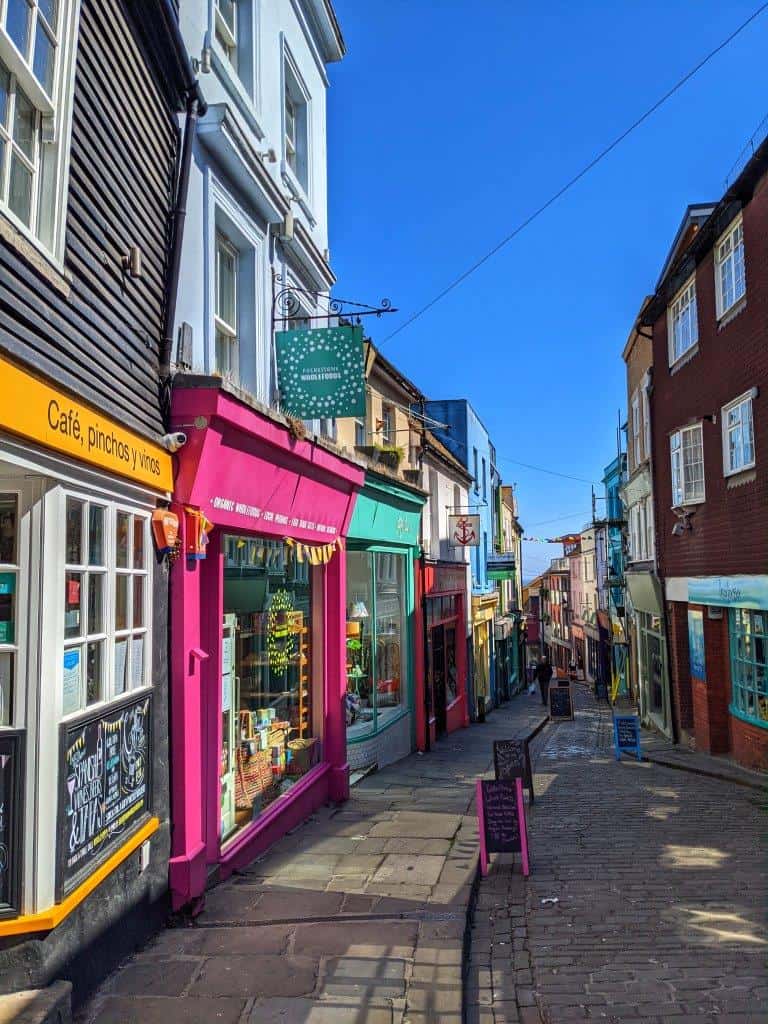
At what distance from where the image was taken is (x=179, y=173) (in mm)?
6672

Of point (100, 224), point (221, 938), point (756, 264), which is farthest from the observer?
point (756, 264)

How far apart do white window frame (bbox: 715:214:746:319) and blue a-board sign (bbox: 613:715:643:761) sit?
7.28m

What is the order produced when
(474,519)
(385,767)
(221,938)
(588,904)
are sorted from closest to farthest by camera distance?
(221,938) < (588,904) < (385,767) < (474,519)

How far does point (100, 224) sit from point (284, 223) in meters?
3.98

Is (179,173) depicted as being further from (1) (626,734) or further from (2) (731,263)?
(1) (626,734)

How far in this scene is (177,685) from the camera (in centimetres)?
606

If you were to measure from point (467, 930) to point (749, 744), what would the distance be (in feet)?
30.1

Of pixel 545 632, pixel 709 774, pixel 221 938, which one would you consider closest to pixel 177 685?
pixel 221 938

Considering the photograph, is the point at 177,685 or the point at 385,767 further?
the point at 385,767

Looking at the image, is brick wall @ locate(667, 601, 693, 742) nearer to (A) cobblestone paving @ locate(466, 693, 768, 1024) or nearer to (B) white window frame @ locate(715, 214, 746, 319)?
(B) white window frame @ locate(715, 214, 746, 319)

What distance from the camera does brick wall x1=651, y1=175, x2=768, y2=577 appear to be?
1226cm

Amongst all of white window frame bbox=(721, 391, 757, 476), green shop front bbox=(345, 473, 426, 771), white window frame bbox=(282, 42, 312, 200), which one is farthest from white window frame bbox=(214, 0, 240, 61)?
white window frame bbox=(721, 391, 757, 476)

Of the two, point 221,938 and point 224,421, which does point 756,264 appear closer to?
point 224,421

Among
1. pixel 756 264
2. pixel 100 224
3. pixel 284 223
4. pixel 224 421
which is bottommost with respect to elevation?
pixel 224 421
